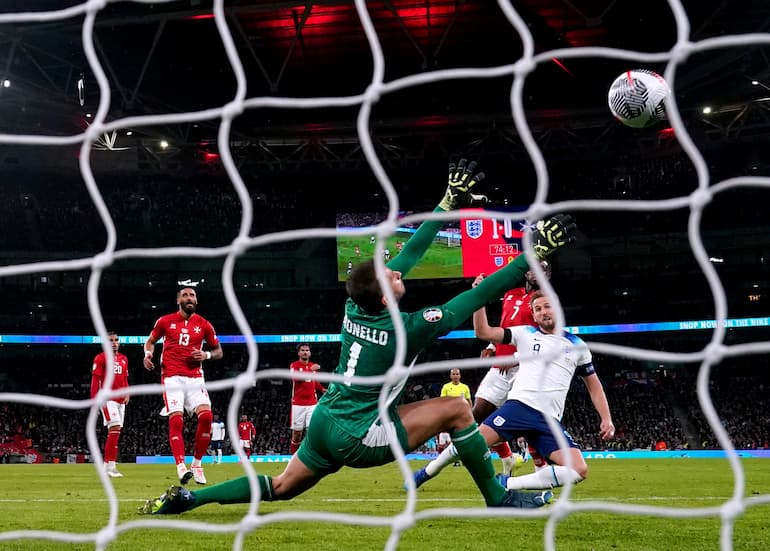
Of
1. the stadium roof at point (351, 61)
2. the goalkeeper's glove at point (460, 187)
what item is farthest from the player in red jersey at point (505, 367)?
the stadium roof at point (351, 61)

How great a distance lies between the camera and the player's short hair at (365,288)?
4609 mm

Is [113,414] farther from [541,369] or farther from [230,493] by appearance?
[230,493]

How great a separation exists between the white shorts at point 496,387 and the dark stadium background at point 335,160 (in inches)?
477

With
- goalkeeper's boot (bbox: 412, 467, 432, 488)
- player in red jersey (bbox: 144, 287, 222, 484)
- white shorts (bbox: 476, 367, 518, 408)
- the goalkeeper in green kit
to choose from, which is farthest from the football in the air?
player in red jersey (bbox: 144, 287, 222, 484)

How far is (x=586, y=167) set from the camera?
32.6 m

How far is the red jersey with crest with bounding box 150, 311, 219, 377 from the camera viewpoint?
951cm

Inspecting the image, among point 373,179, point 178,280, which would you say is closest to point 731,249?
point 373,179

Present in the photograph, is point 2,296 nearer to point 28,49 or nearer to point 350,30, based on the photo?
point 28,49

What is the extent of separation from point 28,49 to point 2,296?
1558 centimetres

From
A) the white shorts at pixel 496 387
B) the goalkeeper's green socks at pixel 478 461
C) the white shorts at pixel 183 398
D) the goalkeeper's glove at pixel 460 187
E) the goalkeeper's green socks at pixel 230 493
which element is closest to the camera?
the goalkeeper's glove at pixel 460 187

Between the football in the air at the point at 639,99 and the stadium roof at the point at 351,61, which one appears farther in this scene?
the stadium roof at the point at 351,61

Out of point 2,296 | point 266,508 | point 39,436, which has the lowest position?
point 39,436

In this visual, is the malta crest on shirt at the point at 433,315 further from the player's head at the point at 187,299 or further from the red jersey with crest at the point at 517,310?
the player's head at the point at 187,299

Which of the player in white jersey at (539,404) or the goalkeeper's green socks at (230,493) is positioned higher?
the player in white jersey at (539,404)
